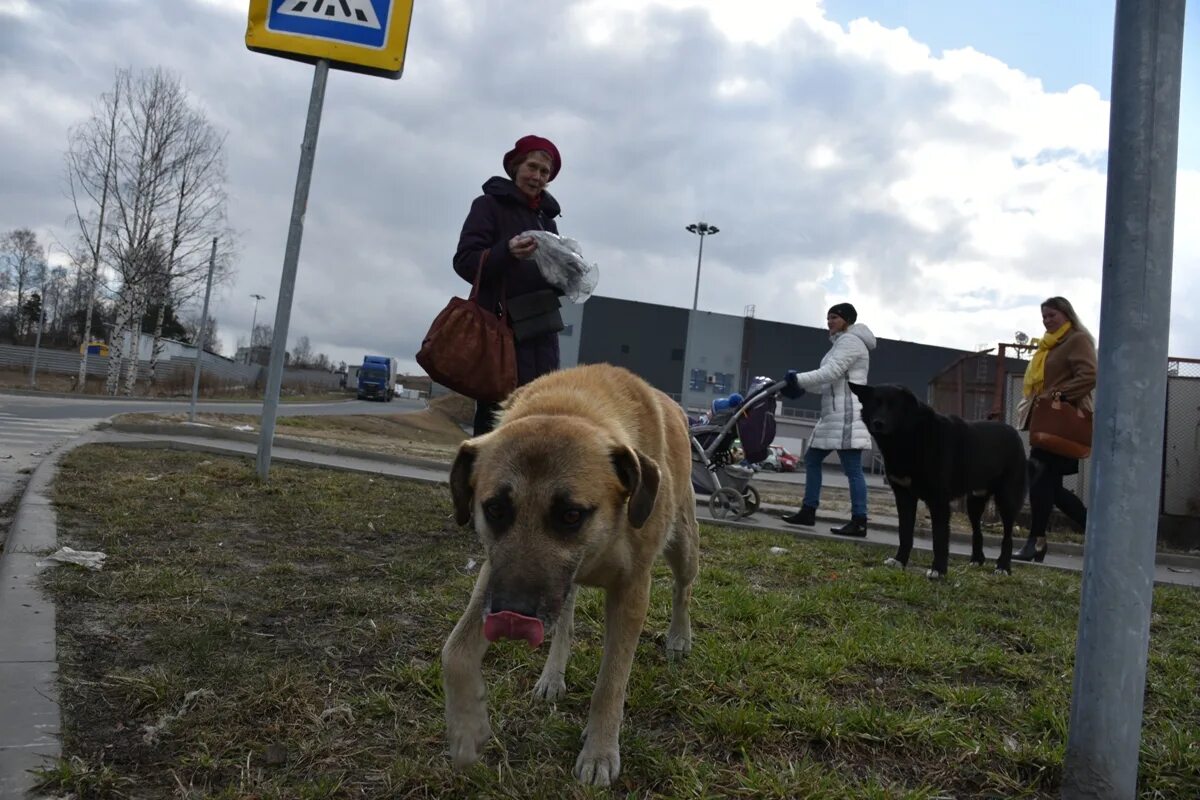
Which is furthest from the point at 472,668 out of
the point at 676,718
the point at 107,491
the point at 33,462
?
the point at 33,462

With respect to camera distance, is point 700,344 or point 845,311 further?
point 700,344

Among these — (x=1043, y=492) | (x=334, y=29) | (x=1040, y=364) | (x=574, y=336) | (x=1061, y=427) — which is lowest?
(x=1043, y=492)

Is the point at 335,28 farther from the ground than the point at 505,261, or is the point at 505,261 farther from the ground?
the point at 335,28

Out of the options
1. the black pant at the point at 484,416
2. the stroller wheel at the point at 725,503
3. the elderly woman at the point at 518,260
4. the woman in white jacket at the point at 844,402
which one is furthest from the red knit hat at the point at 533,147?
the stroller wheel at the point at 725,503

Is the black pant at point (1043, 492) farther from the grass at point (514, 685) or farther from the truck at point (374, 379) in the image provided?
the truck at point (374, 379)

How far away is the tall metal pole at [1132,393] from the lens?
6.04ft

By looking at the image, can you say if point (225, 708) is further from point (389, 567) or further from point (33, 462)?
point (33, 462)

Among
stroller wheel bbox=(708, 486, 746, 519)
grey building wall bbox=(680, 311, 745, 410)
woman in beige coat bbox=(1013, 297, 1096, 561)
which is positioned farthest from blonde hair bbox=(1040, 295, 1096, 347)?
grey building wall bbox=(680, 311, 745, 410)

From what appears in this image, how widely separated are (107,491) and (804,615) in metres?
5.04

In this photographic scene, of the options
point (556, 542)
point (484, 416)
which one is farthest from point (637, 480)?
point (484, 416)

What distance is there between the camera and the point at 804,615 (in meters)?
3.99

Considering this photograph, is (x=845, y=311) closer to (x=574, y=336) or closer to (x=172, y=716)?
(x=172, y=716)

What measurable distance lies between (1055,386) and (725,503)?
328cm

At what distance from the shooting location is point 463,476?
8.46 feet
